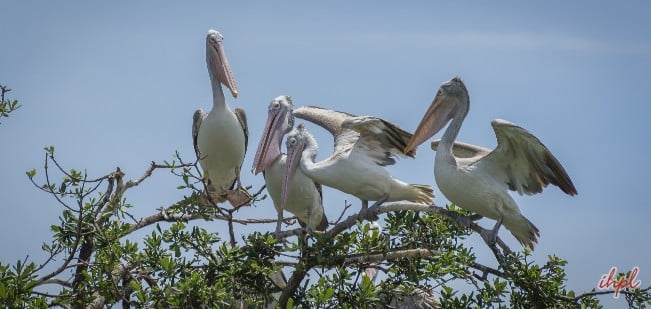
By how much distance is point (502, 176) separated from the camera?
8664mm

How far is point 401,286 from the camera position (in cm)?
760

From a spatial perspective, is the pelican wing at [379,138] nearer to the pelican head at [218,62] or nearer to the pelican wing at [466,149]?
the pelican wing at [466,149]

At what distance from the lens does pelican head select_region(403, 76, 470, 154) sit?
29.9ft

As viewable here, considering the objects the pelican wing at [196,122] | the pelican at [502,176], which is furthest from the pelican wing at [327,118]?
the pelican at [502,176]

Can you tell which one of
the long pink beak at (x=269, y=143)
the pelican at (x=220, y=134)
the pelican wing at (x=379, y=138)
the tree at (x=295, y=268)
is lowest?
the tree at (x=295, y=268)

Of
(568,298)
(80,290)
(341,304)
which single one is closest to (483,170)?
(568,298)

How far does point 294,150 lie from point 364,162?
96 centimetres

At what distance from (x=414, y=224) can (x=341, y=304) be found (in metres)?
1.17

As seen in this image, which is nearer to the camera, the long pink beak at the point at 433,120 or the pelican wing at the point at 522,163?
the pelican wing at the point at 522,163

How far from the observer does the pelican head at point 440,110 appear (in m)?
9.12

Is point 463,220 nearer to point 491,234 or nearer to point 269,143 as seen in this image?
point 491,234

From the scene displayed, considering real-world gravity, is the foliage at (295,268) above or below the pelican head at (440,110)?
below

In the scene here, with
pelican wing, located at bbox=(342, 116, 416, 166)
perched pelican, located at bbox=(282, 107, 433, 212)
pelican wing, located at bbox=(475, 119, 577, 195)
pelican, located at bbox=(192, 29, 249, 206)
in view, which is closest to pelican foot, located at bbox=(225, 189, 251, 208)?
pelican, located at bbox=(192, 29, 249, 206)

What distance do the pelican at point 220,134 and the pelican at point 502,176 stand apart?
3.21 m
